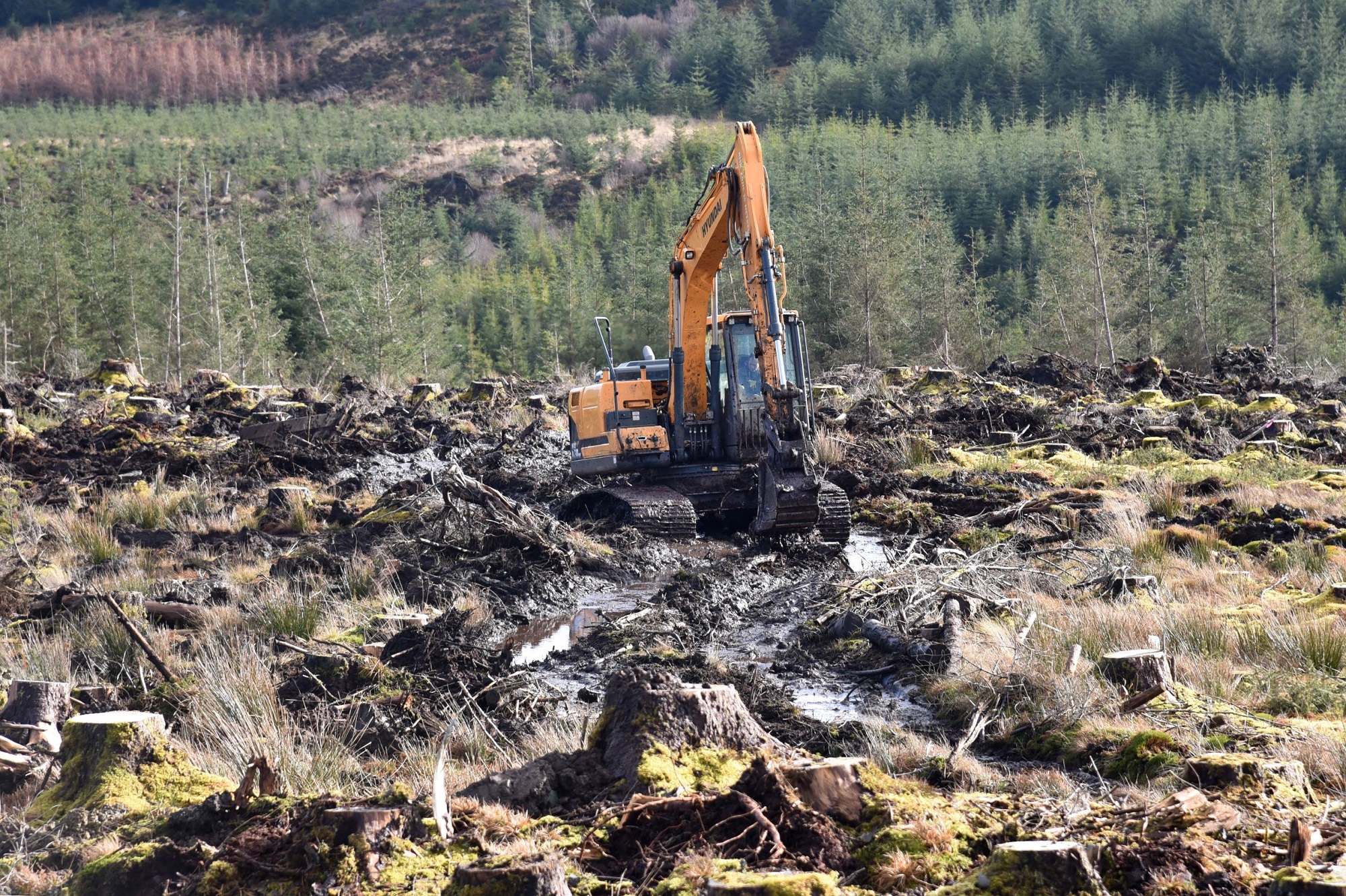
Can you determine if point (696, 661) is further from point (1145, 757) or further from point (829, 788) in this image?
point (829, 788)

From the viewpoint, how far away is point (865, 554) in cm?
1154

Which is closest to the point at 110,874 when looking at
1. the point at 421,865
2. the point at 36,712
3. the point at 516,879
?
the point at 421,865

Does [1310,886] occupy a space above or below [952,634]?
above

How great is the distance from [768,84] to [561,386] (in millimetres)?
81642

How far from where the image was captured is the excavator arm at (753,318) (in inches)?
448

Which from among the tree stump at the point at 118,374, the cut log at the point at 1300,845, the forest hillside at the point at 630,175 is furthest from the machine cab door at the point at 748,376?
the forest hillside at the point at 630,175

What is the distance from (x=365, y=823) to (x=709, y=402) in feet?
33.7

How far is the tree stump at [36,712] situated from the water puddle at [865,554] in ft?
20.1

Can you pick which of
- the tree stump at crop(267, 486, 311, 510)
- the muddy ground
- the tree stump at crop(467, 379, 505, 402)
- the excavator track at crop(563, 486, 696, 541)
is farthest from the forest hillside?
the excavator track at crop(563, 486, 696, 541)

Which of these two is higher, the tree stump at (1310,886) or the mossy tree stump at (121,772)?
the tree stump at (1310,886)

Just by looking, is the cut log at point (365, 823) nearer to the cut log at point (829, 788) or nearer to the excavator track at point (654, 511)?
the cut log at point (829, 788)

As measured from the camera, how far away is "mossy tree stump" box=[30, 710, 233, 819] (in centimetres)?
413

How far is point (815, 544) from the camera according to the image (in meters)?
11.6

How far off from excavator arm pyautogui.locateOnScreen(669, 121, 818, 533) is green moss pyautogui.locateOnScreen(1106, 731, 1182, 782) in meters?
6.28
